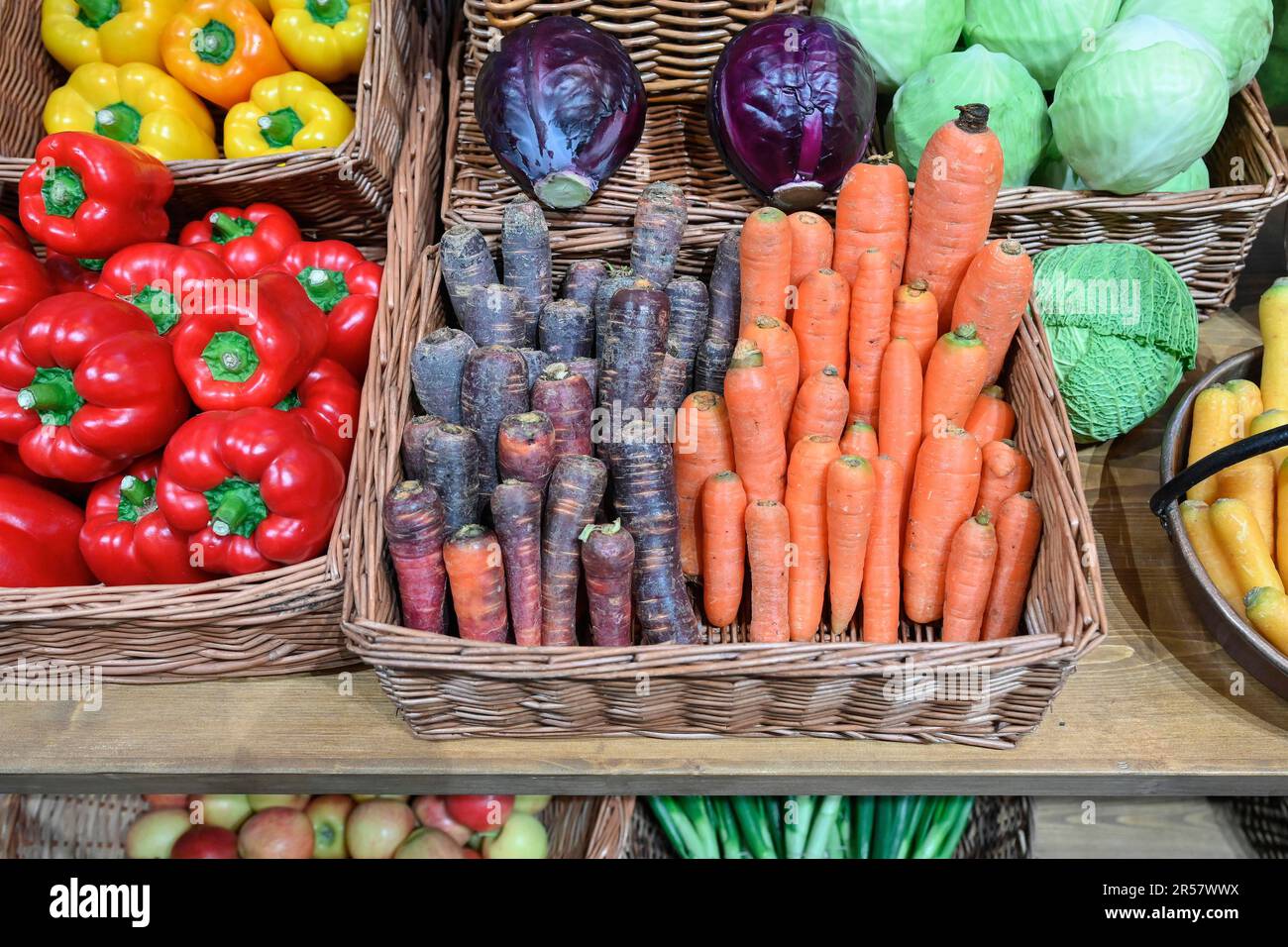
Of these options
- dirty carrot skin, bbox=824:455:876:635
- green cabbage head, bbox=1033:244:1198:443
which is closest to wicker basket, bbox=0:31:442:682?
dirty carrot skin, bbox=824:455:876:635

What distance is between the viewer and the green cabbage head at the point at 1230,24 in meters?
1.44

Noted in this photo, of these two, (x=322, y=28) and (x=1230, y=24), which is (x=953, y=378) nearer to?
(x=1230, y=24)

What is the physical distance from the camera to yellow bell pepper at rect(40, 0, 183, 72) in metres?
1.58

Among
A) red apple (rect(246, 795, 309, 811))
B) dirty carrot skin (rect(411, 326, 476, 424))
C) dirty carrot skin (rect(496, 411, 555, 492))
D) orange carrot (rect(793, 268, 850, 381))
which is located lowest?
red apple (rect(246, 795, 309, 811))

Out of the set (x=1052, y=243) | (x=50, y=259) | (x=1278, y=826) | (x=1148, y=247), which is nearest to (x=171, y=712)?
(x=50, y=259)

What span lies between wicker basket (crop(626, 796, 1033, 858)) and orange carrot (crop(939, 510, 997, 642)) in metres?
0.54

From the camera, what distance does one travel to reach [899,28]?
4.80 ft

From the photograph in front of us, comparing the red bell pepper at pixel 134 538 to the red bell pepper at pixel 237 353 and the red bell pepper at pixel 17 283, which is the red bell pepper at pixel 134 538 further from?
the red bell pepper at pixel 17 283

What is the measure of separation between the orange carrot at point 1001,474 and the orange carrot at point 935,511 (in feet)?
0.08

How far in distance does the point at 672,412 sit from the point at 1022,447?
1.48 ft

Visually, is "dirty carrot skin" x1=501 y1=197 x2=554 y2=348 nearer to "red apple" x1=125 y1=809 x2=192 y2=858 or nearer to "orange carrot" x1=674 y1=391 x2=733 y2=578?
"orange carrot" x1=674 y1=391 x2=733 y2=578

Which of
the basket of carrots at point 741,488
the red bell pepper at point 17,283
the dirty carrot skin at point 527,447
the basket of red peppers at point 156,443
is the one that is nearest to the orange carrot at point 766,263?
the basket of carrots at point 741,488

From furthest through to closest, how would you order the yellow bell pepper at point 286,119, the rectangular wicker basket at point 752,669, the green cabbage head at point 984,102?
the yellow bell pepper at point 286,119 < the green cabbage head at point 984,102 < the rectangular wicker basket at point 752,669

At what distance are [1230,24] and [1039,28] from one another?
→ 0.91ft
